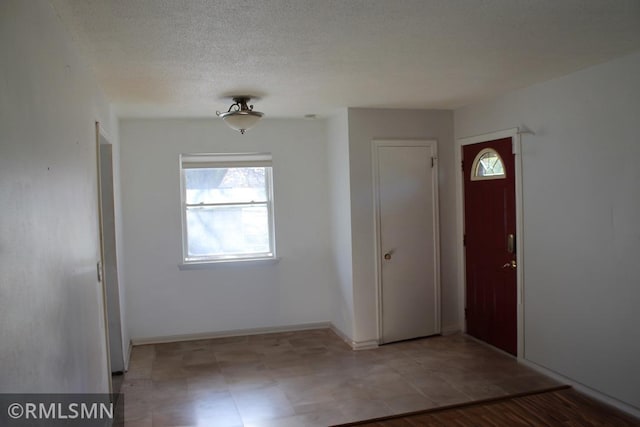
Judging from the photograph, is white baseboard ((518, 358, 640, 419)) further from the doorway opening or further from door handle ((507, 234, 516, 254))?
the doorway opening

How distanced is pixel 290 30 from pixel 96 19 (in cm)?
90

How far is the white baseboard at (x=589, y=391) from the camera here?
3332 millimetres

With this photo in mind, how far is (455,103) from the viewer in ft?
15.8

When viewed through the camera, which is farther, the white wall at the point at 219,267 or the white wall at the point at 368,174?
the white wall at the point at 219,267

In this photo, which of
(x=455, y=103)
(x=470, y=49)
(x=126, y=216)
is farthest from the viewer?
(x=126, y=216)

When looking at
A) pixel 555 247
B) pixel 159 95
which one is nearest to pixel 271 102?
pixel 159 95

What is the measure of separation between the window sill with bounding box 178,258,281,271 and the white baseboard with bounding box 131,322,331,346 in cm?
73

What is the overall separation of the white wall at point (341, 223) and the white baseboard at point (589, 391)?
170cm

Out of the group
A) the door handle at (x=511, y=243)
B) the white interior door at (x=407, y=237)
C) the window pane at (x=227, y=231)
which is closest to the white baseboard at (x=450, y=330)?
the white interior door at (x=407, y=237)

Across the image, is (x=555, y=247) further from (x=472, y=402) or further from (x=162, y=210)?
(x=162, y=210)

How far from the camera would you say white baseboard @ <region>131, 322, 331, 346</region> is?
5.31 m

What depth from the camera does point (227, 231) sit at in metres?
5.52

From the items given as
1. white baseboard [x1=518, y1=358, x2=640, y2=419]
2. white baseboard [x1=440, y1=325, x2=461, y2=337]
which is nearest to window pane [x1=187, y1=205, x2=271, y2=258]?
white baseboard [x1=440, y1=325, x2=461, y2=337]

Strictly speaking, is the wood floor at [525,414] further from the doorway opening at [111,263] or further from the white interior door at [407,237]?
the doorway opening at [111,263]
